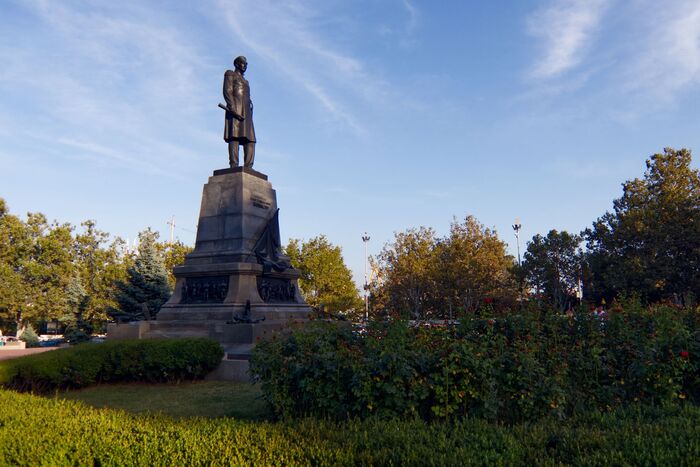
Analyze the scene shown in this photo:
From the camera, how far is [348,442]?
4.20 m

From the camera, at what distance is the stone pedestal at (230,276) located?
15.2 metres

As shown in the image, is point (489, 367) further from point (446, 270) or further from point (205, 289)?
point (446, 270)

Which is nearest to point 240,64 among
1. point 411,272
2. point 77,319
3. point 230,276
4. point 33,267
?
point 230,276

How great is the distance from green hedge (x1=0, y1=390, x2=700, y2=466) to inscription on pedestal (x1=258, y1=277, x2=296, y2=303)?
1111cm

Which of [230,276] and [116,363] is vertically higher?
[230,276]

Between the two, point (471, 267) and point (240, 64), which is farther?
point (471, 267)

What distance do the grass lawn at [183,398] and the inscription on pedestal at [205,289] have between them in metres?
5.07

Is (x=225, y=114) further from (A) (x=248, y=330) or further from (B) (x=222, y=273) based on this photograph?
(A) (x=248, y=330)

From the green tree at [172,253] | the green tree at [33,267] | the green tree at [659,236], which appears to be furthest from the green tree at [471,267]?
the green tree at [33,267]

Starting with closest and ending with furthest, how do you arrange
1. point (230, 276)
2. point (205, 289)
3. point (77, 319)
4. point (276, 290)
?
point (230, 276), point (205, 289), point (276, 290), point (77, 319)

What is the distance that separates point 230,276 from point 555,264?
33.6 meters

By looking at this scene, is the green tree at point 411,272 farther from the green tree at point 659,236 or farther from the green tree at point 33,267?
the green tree at point 33,267

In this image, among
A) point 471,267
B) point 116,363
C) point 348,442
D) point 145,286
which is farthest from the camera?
point 471,267

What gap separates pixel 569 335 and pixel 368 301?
45383mm
